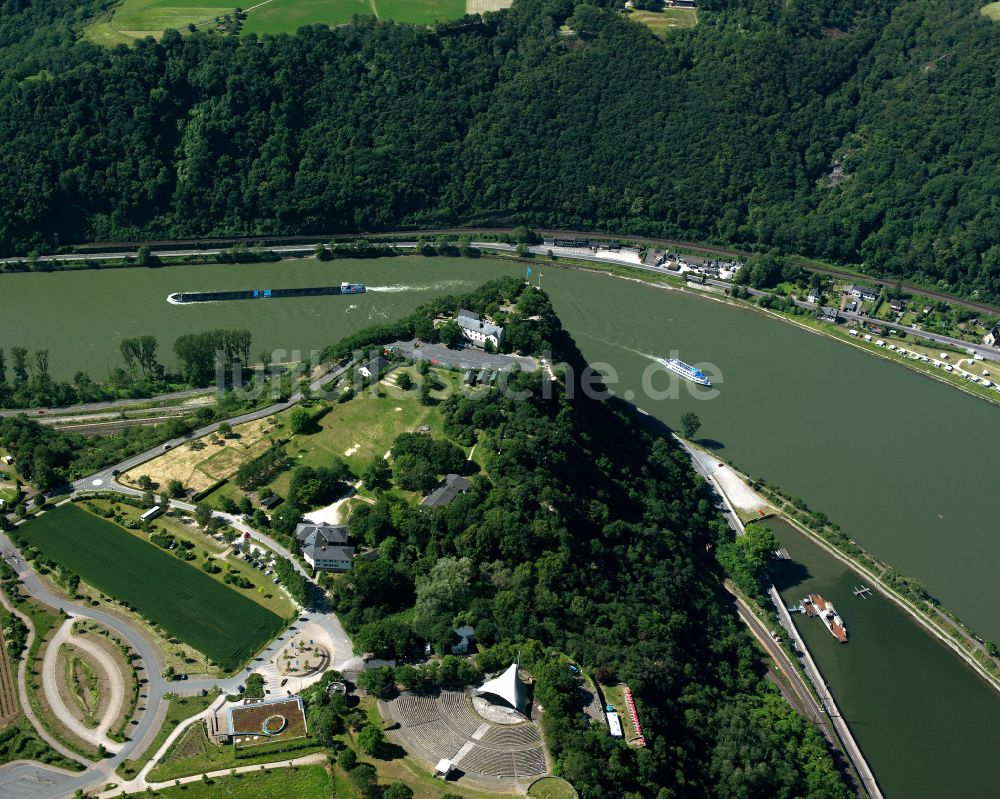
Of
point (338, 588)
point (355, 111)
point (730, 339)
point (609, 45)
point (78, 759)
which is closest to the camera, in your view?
point (78, 759)

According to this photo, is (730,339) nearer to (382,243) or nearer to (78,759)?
(382,243)

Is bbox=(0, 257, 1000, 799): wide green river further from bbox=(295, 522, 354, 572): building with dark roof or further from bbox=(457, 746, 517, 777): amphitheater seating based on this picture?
bbox=(295, 522, 354, 572): building with dark roof

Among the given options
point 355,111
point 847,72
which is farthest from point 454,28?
point 847,72

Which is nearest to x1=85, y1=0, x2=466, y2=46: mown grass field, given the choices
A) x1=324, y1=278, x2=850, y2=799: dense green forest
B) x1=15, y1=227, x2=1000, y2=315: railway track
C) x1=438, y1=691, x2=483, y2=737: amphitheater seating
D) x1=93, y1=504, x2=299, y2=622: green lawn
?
x1=15, y1=227, x2=1000, y2=315: railway track

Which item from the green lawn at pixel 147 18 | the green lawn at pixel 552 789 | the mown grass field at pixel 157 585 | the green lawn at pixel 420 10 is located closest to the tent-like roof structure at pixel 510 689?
the green lawn at pixel 552 789

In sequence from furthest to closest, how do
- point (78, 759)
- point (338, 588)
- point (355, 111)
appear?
1. point (355, 111)
2. point (338, 588)
3. point (78, 759)
